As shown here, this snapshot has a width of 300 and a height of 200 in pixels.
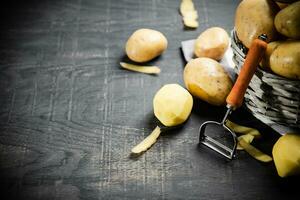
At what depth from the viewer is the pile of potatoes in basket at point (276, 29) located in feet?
1.97

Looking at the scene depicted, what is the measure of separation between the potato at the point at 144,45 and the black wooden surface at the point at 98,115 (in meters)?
0.03

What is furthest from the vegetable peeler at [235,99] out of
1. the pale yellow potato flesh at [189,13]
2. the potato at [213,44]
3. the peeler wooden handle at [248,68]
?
the pale yellow potato flesh at [189,13]

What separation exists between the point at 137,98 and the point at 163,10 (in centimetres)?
26

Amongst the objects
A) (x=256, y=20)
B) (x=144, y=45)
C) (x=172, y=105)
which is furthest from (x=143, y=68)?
(x=256, y=20)

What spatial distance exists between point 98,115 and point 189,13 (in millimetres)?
318

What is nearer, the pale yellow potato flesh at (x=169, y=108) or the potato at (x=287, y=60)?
the potato at (x=287, y=60)

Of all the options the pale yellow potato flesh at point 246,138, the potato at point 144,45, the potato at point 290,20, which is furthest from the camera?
the potato at point 144,45

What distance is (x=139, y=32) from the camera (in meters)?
0.83

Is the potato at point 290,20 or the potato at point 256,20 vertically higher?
the potato at point 290,20

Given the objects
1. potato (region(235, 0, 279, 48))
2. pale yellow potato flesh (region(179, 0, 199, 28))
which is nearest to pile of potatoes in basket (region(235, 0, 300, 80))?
potato (region(235, 0, 279, 48))

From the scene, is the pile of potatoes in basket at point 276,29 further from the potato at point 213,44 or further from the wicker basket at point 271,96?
the potato at point 213,44

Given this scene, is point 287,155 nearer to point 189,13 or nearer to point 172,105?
point 172,105

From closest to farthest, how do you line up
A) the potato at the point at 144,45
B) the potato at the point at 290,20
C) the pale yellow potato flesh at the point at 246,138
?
the potato at the point at 290,20 → the pale yellow potato flesh at the point at 246,138 → the potato at the point at 144,45

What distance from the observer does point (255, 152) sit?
69 cm
